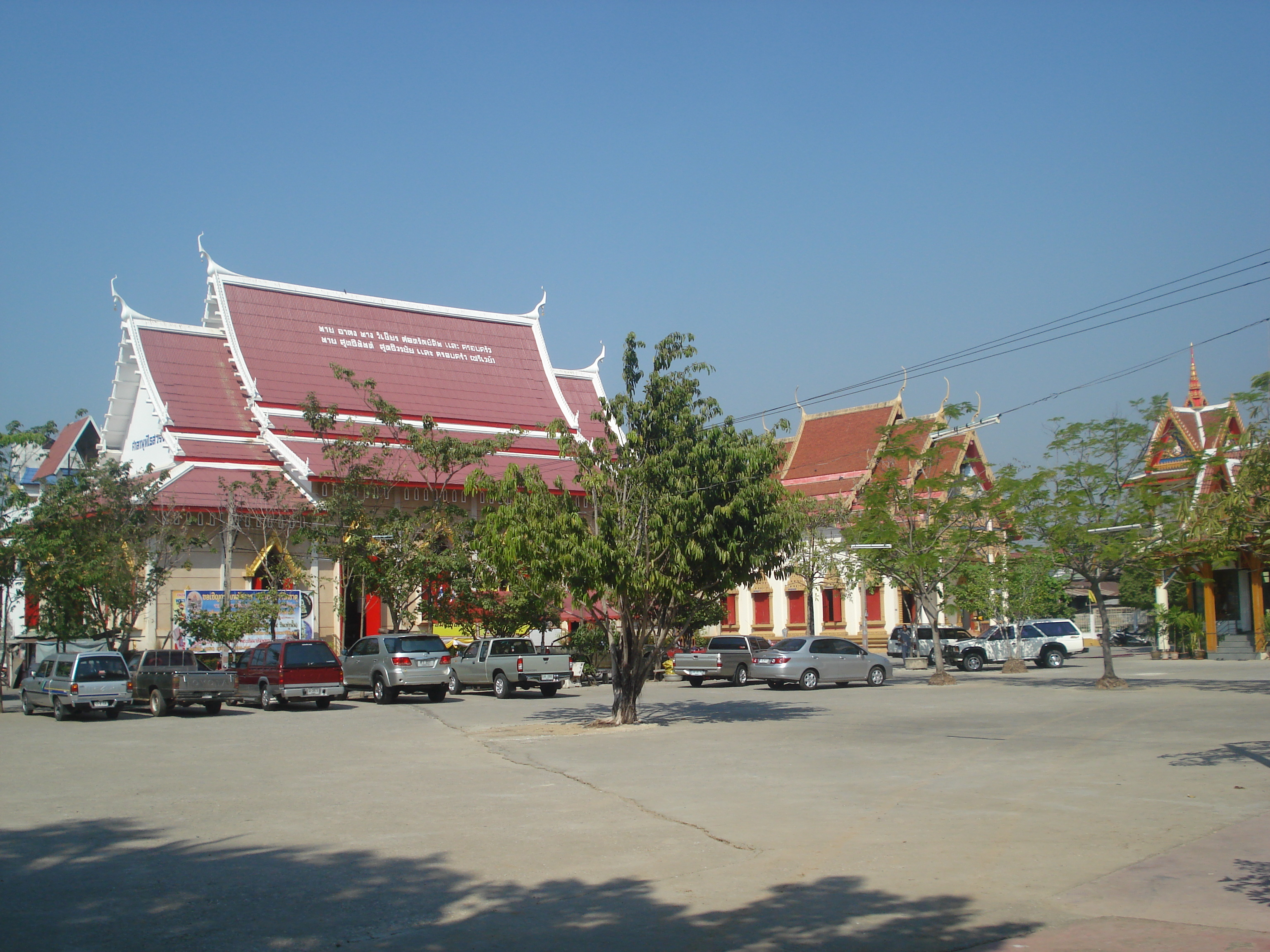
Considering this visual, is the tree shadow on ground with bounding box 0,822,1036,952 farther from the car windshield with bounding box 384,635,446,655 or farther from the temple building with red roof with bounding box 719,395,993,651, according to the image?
the temple building with red roof with bounding box 719,395,993,651

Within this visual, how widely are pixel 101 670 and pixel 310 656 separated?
4552 millimetres

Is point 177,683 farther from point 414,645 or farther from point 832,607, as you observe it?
point 832,607

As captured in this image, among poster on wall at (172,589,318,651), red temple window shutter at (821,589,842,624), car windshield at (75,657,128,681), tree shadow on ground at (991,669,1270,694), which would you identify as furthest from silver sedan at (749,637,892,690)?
red temple window shutter at (821,589,842,624)

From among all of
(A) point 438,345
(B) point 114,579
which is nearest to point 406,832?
(B) point 114,579

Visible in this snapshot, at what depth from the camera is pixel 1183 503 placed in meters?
11.6

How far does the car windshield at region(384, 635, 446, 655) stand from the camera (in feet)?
92.2

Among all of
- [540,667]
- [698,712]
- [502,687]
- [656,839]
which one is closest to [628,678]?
[698,712]

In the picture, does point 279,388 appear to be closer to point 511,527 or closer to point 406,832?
point 511,527

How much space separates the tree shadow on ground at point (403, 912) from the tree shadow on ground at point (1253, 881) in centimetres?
197

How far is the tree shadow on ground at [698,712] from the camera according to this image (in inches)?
856

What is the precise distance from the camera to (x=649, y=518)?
1980 cm

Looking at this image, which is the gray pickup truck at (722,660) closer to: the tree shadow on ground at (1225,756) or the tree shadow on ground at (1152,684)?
the tree shadow on ground at (1152,684)

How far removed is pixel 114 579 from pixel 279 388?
41.2 feet

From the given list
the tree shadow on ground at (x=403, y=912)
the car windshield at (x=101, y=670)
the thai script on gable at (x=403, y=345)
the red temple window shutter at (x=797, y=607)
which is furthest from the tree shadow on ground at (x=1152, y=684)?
the thai script on gable at (x=403, y=345)
